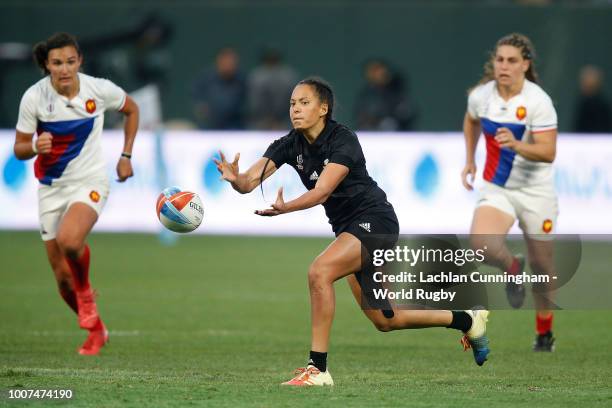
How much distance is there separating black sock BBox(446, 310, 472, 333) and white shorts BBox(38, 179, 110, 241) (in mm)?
3279

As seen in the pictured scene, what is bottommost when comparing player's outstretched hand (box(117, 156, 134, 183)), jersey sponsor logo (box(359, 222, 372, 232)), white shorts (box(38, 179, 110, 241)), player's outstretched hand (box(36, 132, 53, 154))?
white shorts (box(38, 179, 110, 241))

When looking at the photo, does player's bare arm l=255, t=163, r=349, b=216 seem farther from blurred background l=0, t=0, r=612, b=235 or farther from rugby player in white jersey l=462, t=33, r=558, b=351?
blurred background l=0, t=0, r=612, b=235

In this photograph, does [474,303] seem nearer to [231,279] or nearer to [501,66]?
[501,66]

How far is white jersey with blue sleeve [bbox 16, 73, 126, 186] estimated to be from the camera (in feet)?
33.8

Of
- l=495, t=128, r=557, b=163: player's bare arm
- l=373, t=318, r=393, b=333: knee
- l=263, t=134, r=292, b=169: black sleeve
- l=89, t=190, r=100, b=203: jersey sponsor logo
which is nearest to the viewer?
l=373, t=318, r=393, b=333: knee

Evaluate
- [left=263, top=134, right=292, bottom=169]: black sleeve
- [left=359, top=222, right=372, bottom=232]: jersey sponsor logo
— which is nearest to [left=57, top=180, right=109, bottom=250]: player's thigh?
[left=263, top=134, right=292, bottom=169]: black sleeve

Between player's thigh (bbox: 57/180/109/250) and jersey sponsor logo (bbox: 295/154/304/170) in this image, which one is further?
player's thigh (bbox: 57/180/109/250)

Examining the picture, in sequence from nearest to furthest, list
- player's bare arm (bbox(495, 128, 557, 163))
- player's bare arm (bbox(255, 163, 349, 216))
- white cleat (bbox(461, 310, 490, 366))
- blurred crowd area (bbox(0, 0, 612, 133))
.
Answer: player's bare arm (bbox(255, 163, 349, 216)), white cleat (bbox(461, 310, 490, 366)), player's bare arm (bbox(495, 128, 557, 163)), blurred crowd area (bbox(0, 0, 612, 133))

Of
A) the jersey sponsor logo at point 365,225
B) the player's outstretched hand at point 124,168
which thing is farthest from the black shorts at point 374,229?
the player's outstretched hand at point 124,168

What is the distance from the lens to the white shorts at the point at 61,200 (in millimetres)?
10430

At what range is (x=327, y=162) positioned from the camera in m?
8.48

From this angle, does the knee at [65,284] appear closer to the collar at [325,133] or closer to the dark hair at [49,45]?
the dark hair at [49,45]

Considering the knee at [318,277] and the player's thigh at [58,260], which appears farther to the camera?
the player's thigh at [58,260]

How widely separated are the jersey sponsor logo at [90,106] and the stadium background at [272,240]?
2.02 meters
